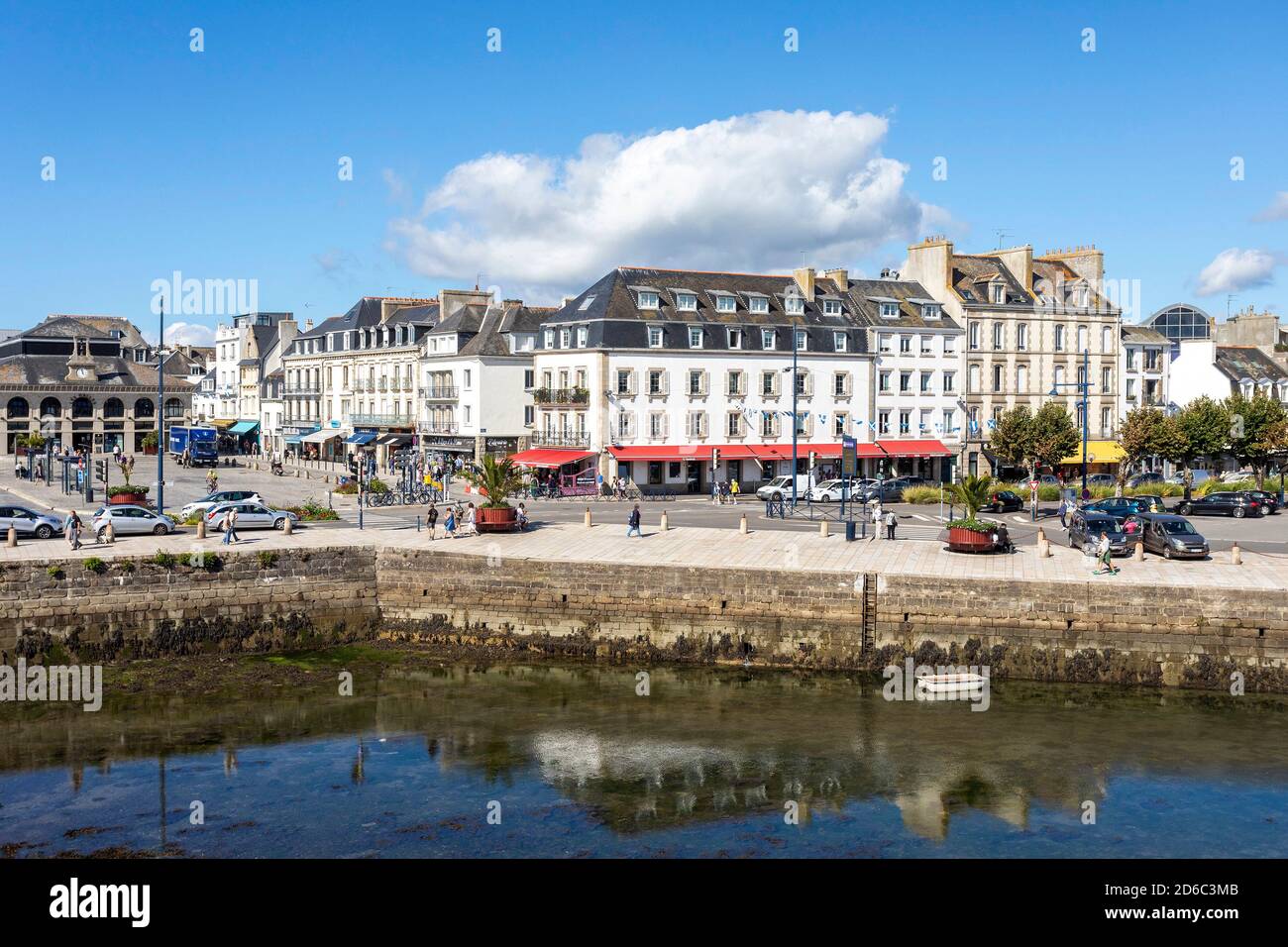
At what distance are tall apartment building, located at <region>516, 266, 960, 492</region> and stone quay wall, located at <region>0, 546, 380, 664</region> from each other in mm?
25017

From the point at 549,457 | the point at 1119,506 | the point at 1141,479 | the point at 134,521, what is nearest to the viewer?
the point at 134,521

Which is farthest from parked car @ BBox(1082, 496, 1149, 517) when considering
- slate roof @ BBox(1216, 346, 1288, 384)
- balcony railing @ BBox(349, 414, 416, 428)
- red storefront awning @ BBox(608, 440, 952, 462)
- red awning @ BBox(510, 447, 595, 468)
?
balcony railing @ BBox(349, 414, 416, 428)

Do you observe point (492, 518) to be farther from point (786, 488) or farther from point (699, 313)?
point (699, 313)

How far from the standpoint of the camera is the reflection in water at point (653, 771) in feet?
64.4

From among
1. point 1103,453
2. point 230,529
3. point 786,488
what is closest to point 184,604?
point 230,529

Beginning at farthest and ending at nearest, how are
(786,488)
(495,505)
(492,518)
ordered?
1. (786,488)
2. (495,505)
3. (492,518)

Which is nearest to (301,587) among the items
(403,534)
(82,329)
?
(403,534)

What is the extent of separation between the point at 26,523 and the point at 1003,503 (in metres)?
36.3

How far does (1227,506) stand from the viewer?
155 ft

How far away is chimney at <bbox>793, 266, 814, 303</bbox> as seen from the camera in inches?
2564

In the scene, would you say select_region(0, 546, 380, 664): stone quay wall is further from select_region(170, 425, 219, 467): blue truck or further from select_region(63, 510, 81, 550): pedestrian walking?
select_region(170, 425, 219, 467): blue truck

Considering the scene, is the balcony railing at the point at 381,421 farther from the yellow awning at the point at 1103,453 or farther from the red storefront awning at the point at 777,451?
the yellow awning at the point at 1103,453
